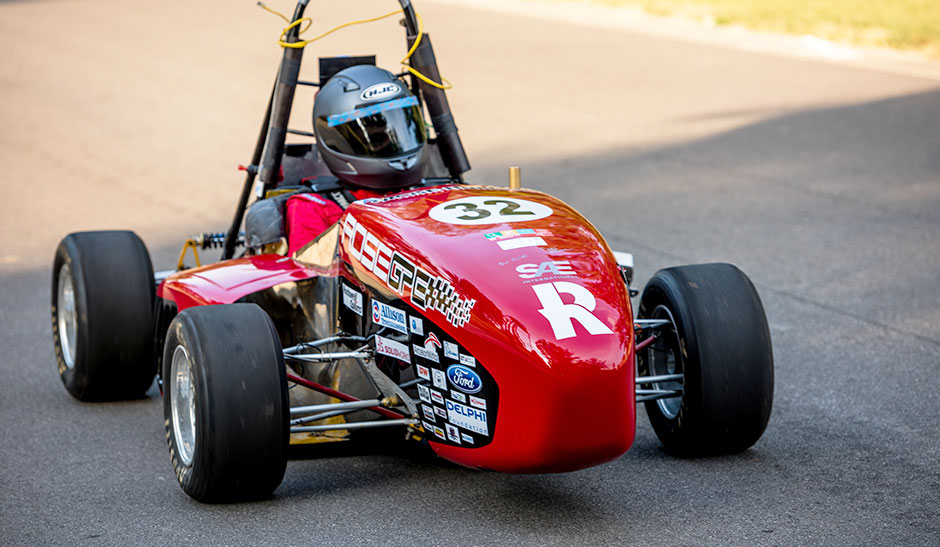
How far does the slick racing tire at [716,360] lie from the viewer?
4.88 meters

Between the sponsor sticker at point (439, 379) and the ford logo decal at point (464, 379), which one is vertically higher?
the ford logo decal at point (464, 379)

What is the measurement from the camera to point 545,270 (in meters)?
4.37

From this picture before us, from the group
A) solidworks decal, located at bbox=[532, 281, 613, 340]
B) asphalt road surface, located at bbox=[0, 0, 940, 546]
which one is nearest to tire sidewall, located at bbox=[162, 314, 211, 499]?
asphalt road surface, located at bbox=[0, 0, 940, 546]

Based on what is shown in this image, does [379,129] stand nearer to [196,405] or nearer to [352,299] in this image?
[352,299]

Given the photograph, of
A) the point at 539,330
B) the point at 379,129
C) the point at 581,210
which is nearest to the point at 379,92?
the point at 379,129

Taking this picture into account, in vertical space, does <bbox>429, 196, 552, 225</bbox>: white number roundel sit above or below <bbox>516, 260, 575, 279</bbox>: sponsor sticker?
above

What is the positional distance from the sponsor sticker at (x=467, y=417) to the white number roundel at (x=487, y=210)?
0.73 m

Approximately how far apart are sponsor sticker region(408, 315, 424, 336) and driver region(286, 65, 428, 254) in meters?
1.13

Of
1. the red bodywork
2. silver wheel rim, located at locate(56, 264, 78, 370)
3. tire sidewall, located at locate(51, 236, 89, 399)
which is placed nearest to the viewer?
the red bodywork

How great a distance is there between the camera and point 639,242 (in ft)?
30.0

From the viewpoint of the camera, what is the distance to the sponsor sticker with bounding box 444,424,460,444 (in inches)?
177

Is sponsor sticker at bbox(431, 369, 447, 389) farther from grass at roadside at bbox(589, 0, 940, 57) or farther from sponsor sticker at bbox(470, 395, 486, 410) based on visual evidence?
grass at roadside at bbox(589, 0, 940, 57)

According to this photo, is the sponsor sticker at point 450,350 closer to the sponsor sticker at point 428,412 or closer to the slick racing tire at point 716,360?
the sponsor sticker at point 428,412

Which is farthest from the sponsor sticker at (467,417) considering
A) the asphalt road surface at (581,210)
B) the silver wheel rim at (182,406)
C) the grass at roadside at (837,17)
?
the grass at roadside at (837,17)
